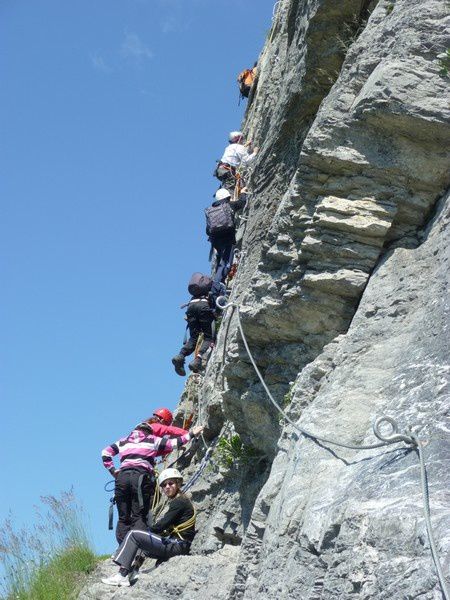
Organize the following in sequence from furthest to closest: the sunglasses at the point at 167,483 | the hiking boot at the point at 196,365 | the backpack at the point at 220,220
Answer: the backpack at the point at 220,220 < the hiking boot at the point at 196,365 < the sunglasses at the point at 167,483

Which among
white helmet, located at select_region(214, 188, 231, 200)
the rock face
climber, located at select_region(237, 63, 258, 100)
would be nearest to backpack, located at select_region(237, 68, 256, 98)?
climber, located at select_region(237, 63, 258, 100)

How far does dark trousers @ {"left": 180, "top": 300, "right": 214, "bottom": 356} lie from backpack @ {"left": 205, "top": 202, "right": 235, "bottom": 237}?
155 centimetres

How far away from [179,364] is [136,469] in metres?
4.25

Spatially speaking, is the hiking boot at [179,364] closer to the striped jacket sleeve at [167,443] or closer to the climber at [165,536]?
the striped jacket sleeve at [167,443]

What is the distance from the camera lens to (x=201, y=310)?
15508mm

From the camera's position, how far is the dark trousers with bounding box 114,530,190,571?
10.6 metres

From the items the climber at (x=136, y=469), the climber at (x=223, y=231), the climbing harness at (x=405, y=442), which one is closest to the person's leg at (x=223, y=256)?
the climber at (x=223, y=231)

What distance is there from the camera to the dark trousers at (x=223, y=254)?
1633 cm

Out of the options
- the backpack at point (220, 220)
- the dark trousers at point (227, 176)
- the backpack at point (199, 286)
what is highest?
the dark trousers at point (227, 176)

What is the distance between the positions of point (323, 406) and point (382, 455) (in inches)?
60.1

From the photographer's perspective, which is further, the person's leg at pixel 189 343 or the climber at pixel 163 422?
the person's leg at pixel 189 343

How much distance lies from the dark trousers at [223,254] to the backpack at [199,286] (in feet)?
2.17

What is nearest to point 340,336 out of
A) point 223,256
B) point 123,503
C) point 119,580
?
point 119,580

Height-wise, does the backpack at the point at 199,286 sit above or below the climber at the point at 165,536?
above
